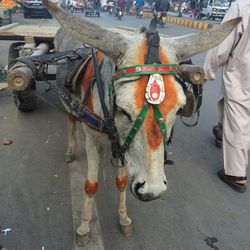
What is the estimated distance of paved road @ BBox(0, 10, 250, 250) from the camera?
121 inches

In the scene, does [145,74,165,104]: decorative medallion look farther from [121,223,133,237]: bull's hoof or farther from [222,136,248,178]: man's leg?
[222,136,248,178]: man's leg

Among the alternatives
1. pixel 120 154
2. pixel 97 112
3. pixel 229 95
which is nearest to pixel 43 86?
pixel 229 95

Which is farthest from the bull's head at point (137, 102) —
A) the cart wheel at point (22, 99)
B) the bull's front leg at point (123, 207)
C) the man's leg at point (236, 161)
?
the cart wheel at point (22, 99)

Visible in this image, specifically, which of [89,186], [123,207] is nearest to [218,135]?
[123,207]

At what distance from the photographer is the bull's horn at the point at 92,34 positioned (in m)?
1.97

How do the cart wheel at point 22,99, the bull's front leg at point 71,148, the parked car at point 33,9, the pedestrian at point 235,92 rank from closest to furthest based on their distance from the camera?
the pedestrian at point 235,92
the bull's front leg at point 71,148
the cart wheel at point 22,99
the parked car at point 33,9

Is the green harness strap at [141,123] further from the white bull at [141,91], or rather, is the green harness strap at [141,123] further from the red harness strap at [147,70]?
the red harness strap at [147,70]

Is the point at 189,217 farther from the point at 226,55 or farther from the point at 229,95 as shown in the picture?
the point at 226,55

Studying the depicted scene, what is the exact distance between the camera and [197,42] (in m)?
2.26

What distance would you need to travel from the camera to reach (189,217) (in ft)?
11.4

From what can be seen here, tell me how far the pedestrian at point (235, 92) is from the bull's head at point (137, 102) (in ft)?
6.36

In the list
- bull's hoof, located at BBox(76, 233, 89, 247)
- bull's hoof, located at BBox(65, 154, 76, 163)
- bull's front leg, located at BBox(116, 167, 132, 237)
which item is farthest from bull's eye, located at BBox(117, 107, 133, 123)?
bull's hoof, located at BBox(65, 154, 76, 163)

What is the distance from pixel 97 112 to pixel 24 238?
1356 mm

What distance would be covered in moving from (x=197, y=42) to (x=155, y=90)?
0.57 meters
